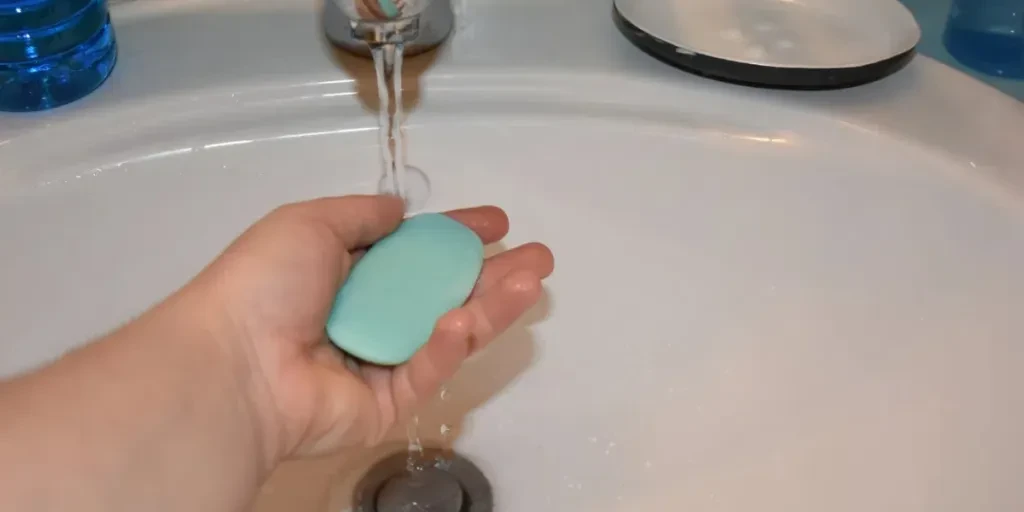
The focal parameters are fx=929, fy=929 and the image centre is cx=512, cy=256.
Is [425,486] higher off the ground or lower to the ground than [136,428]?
lower

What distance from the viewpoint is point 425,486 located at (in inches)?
21.2

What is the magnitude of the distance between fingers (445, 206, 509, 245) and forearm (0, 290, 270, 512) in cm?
13

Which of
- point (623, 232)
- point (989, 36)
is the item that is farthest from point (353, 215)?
point (989, 36)

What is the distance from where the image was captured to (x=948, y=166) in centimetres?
46

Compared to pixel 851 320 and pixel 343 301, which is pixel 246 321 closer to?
pixel 343 301

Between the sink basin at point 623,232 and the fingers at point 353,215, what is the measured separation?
6 cm

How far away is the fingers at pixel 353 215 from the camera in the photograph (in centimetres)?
43

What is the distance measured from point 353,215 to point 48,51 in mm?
183

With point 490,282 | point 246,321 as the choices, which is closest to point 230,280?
point 246,321

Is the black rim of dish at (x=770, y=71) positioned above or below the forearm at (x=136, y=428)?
above

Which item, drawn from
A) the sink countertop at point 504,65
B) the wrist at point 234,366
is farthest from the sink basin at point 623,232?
the wrist at point 234,366

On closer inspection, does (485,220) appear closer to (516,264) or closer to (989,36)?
(516,264)

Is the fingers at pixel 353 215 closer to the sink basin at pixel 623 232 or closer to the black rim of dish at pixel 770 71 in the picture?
the sink basin at pixel 623 232

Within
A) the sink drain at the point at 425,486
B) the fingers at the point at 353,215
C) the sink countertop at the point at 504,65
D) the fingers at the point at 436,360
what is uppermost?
the sink countertop at the point at 504,65
